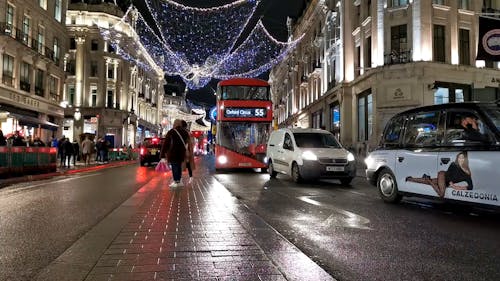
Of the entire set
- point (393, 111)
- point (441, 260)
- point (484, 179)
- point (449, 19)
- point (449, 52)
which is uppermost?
point (449, 19)

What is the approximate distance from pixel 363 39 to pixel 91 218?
1052 inches

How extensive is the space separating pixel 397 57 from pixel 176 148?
64.1ft

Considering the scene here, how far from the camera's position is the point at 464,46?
27.3 metres

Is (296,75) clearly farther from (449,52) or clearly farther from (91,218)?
(91,218)

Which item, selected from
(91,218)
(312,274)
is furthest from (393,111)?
(312,274)

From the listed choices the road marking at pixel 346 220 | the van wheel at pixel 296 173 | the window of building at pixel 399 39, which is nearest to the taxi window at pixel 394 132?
the road marking at pixel 346 220

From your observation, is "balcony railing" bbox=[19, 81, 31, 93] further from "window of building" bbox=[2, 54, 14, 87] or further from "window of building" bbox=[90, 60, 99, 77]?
"window of building" bbox=[90, 60, 99, 77]

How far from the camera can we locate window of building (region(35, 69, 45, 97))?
→ 3332 centimetres

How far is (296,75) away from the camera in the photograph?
54062 mm

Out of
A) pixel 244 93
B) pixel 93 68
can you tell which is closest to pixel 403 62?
pixel 244 93

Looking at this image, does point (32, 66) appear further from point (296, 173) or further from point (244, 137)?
point (296, 173)

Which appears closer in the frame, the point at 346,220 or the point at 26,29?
the point at 346,220

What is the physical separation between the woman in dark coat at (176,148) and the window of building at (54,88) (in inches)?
1147

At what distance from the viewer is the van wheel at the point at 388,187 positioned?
28.2ft
